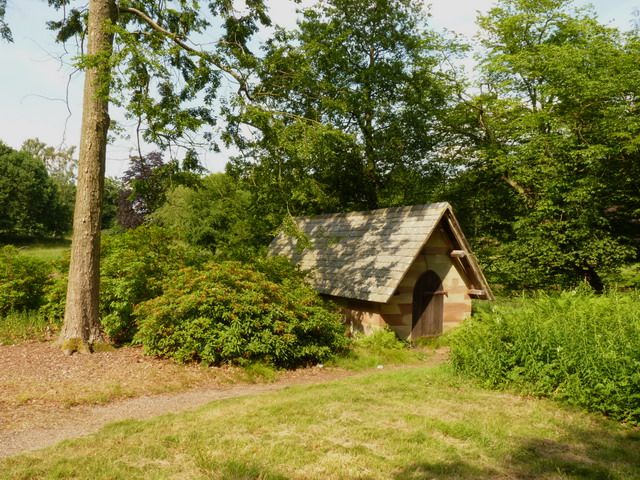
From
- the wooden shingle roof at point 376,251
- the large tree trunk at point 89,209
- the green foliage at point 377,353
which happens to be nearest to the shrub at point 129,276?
the large tree trunk at point 89,209

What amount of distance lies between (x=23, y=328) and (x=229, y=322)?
18.6ft

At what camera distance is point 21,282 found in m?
13.3

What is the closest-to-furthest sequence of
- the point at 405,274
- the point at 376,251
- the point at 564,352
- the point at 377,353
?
the point at 564,352
the point at 377,353
the point at 405,274
the point at 376,251

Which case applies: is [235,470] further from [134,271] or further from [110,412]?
[134,271]

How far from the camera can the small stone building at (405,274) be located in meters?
13.8

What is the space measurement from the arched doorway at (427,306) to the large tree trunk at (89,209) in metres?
8.89

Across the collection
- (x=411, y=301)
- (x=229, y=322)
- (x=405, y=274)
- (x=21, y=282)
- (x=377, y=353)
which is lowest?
(x=377, y=353)

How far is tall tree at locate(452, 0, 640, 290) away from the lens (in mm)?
17875

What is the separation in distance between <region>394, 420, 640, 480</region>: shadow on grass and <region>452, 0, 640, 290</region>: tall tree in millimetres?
13756

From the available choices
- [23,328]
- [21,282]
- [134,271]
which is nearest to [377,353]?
[134,271]

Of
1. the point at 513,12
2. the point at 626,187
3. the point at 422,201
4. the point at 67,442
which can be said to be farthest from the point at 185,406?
the point at 513,12

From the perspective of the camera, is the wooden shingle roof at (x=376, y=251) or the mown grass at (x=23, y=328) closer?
the mown grass at (x=23, y=328)

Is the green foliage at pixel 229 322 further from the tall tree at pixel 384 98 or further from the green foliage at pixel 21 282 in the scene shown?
the tall tree at pixel 384 98

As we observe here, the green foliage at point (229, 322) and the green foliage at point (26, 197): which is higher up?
the green foliage at point (26, 197)
